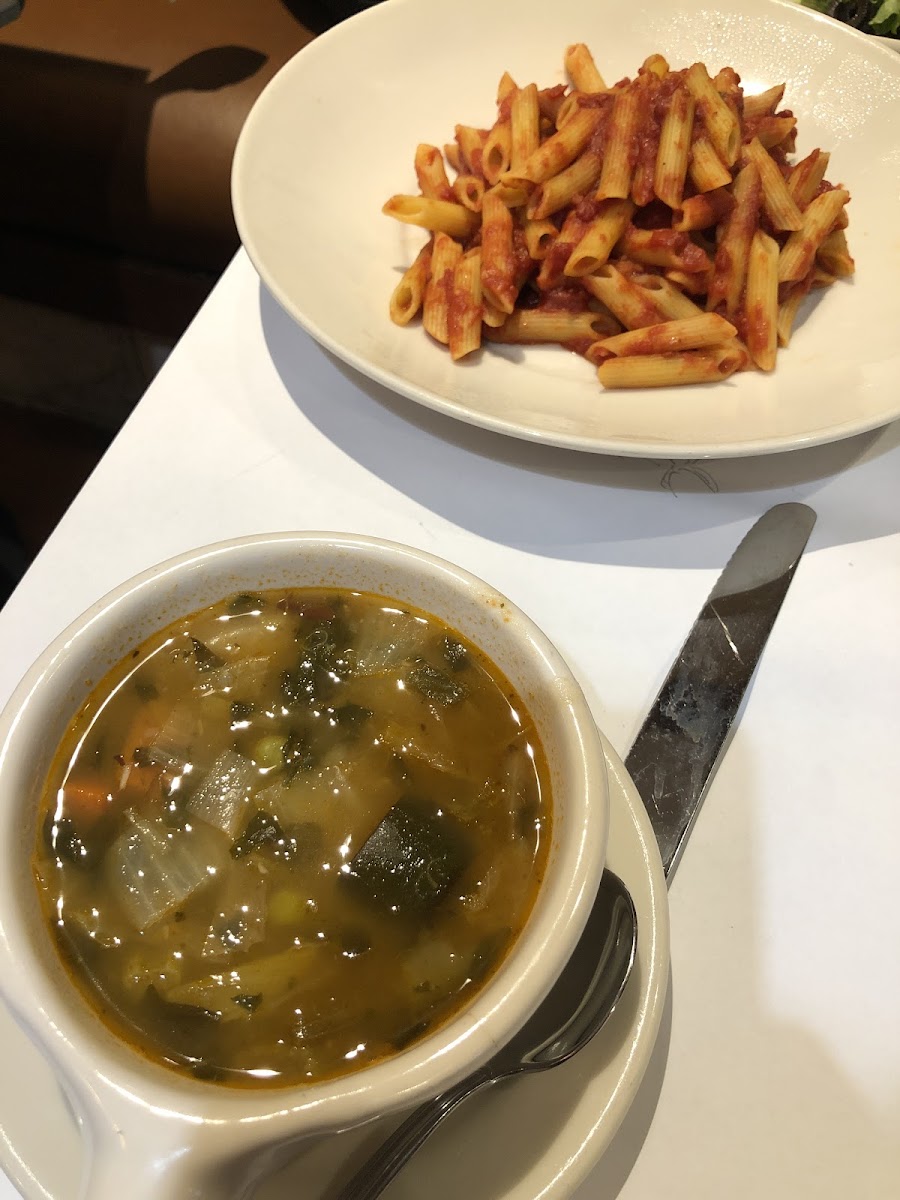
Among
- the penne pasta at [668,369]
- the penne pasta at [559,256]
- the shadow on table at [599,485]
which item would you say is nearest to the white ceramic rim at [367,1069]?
the shadow on table at [599,485]

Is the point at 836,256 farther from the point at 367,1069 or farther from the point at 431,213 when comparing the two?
the point at 367,1069

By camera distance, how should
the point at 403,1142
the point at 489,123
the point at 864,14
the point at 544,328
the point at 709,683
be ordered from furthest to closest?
the point at 864,14
the point at 489,123
the point at 544,328
the point at 709,683
the point at 403,1142

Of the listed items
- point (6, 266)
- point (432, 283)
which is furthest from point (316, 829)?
point (6, 266)

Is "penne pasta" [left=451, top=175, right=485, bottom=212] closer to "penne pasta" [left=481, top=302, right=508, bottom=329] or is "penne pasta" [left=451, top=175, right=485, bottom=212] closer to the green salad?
"penne pasta" [left=481, top=302, right=508, bottom=329]

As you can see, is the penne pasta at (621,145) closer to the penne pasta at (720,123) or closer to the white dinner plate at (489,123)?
the penne pasta at (720,123)

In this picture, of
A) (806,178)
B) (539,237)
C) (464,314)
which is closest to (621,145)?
(539,237)

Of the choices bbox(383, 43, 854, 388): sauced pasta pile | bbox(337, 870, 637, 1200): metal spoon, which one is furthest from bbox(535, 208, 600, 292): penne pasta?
bbox(337, 870, 637, 1200): metal spoon
